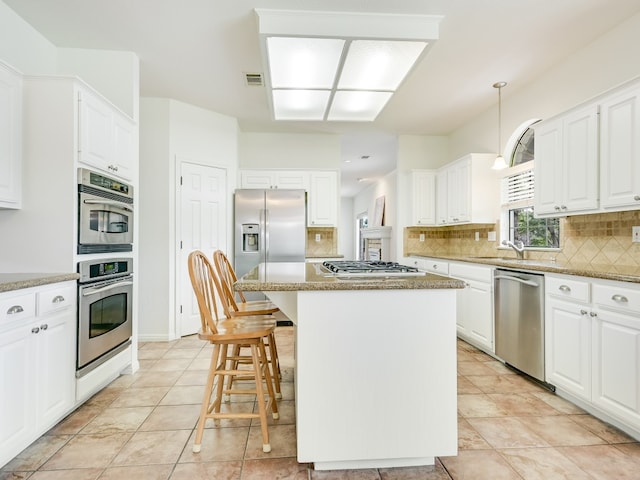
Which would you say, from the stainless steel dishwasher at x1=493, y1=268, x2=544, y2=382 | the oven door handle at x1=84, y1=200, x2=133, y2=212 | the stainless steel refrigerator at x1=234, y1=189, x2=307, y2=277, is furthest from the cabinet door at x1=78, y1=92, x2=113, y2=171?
the stainless steel dishwasher at x1=493, y1=268, x2=544, y2=382

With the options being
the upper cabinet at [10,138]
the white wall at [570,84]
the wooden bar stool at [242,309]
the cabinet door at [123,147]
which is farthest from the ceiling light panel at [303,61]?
the white wall at [570,84]

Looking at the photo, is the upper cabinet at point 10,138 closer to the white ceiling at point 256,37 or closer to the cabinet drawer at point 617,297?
the white ceiling at point 256,37

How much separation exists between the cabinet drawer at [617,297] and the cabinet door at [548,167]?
87 cm

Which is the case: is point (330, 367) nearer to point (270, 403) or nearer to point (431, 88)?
point (270, 403)

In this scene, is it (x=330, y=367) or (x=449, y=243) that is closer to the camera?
(x=330, y=367)

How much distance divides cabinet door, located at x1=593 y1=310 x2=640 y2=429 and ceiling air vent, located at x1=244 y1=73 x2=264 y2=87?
331 centimetres

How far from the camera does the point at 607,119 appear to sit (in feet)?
7.52

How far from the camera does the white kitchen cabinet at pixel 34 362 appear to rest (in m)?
1.61

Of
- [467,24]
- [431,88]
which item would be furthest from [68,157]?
[431,88]

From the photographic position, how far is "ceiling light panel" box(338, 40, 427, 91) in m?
2.42

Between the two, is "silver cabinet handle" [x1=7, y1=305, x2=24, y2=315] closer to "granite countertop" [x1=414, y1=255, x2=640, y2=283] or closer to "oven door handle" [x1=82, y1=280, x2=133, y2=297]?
"oven door handle" [x1=82, y1=280, x2=133, y2=297]

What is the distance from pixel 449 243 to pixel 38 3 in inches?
201

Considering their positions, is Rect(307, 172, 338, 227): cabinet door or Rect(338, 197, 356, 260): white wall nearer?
Rect(307, 172, 338, 227): cabinet door

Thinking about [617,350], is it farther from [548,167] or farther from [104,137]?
[104,137]
